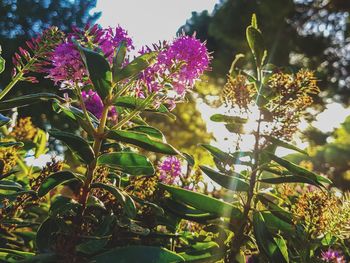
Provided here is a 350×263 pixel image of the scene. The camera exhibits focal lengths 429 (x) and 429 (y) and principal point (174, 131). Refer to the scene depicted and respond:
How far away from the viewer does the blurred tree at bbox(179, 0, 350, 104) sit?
1220 cm

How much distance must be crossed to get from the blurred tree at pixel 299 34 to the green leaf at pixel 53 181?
11499 mm

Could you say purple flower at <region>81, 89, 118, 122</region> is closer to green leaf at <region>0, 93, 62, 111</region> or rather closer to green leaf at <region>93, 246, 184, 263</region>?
green leaf at <region>0, 93, 62, 111</region>

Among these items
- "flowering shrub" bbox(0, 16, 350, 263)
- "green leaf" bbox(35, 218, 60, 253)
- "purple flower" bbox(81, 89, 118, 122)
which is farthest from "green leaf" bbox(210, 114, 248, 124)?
"green leaf" bbox(35, 218, 60, 253)

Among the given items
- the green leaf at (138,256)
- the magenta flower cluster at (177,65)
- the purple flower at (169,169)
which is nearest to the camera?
the green leaf at (138,256)

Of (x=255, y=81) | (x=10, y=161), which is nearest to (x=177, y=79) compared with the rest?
(x=255, y=81)

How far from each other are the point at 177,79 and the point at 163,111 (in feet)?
0.45

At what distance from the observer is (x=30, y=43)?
54.5 inches

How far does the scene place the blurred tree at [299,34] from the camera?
12203mm

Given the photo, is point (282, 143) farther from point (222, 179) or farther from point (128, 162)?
point (128, 162)

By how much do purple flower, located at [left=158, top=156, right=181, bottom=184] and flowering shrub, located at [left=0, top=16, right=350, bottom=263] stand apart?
0.16 meters

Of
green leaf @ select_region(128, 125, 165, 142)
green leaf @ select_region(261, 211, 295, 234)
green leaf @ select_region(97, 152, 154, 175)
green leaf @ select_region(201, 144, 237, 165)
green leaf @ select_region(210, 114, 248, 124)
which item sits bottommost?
green leaf @ select_region(261, 211, 295, 234)

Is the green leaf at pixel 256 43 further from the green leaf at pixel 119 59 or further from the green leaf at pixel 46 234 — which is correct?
the green leaf at pixel 46 234

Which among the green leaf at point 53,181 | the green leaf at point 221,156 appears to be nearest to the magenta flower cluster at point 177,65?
the green leaf at point 221,156

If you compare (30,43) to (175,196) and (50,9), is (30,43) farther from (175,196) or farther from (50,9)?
(50,9)
